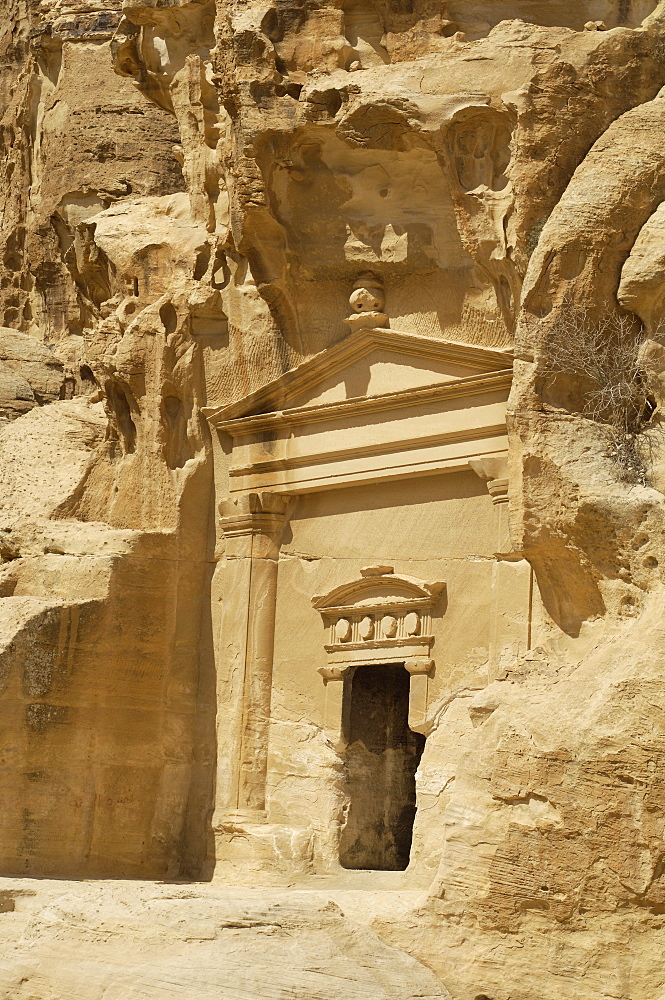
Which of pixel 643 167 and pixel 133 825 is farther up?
pixel 643 167

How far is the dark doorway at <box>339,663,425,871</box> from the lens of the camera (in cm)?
1373

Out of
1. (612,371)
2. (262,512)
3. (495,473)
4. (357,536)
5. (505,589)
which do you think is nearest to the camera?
(612,371)

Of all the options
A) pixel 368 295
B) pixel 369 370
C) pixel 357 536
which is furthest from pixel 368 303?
pixel 357 536

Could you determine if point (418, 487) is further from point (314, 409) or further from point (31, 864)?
point (31, 864)

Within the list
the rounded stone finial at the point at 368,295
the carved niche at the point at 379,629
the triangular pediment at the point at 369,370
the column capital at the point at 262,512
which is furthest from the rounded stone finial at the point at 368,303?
the carved niche at the point at 379,629

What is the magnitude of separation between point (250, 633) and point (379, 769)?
5.51ft

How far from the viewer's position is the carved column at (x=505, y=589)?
12336 millimetres

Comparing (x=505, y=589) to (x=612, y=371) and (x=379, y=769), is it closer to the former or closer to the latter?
(x=612, y=371)

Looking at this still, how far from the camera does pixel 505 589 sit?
41.1ft

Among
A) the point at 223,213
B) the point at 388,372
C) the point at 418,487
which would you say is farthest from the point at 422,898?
the point at 223,213

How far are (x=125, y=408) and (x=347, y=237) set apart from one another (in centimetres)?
270

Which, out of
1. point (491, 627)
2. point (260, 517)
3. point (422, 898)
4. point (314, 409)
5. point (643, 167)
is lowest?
point (422, 898)

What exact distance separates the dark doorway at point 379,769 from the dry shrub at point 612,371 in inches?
135

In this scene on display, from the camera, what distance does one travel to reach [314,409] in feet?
45.7
